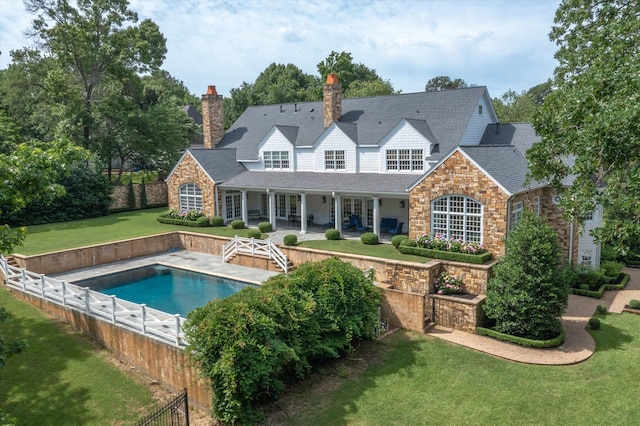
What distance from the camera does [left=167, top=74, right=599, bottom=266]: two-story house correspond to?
68.3ft

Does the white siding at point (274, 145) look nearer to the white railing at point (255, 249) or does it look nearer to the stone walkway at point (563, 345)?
the white railing at point (255, 249)

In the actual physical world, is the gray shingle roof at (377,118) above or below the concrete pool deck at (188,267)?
above

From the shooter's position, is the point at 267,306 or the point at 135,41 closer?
the point at 267,306

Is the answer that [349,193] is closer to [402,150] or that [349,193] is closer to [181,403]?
[402,150]

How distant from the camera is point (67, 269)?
2333cm

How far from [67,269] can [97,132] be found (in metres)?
20.0

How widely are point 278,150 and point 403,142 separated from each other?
9.51 meters

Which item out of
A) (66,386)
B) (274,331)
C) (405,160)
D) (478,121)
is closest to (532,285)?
(274,331)

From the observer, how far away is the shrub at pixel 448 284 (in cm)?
1880

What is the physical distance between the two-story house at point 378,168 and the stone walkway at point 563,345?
3706 millimetres

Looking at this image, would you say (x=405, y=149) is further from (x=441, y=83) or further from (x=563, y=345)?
(x=441, y=83)

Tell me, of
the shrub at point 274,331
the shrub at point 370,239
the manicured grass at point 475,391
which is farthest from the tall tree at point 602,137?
the shrub at point 370,239

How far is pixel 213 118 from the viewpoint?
37.5m

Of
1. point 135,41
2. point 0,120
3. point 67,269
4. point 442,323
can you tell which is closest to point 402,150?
point 442,323
